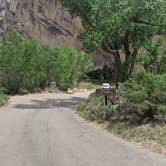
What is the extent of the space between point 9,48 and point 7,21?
44.0 ft

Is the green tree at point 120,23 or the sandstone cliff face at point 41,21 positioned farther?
the sandstone cliff face at point 41,21

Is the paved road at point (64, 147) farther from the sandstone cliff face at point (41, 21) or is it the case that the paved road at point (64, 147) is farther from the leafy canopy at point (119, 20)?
the sandstone cliff face at point (41, 21)

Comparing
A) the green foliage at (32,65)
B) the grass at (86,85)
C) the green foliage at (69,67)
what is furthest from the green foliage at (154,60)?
the grass at (86,85)

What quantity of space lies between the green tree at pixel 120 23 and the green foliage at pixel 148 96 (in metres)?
10.6

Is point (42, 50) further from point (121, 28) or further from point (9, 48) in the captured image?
point (121, 28)

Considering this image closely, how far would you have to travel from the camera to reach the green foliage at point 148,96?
13859 mm

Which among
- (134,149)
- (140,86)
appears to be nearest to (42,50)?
(140,86)

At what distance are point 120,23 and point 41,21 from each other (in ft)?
85.5

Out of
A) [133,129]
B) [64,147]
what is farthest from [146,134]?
[64,147]

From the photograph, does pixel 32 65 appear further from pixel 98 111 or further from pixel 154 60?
pixel 98 111

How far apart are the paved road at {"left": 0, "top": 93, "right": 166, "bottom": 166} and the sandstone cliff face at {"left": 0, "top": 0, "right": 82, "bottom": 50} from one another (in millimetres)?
31695

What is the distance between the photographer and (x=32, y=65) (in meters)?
37.1

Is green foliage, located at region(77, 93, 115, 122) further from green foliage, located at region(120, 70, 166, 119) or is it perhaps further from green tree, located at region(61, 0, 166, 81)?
green tree, located at region(61, 0, 166, 81)

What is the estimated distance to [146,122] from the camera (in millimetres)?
14070
